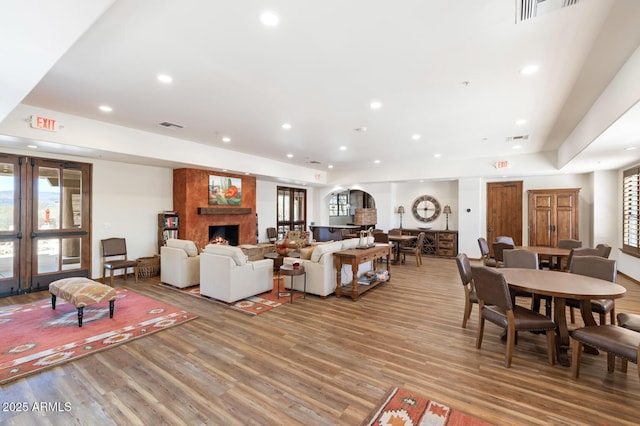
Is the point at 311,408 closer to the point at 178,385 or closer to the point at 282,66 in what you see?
the point at 178,385

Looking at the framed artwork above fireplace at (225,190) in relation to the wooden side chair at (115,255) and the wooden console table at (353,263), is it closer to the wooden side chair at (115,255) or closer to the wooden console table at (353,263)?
the wooden side chair at (115,255)

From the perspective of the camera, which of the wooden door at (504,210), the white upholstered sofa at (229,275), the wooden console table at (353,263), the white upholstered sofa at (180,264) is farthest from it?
the wooden door at (504,210)

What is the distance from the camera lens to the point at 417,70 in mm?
3215

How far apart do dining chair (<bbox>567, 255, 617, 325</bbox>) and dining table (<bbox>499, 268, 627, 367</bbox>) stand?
0.34 metres

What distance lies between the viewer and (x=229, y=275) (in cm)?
466

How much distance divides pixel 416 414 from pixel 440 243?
8175 millimetres

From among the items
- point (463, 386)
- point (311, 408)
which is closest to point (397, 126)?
point (463, 386)

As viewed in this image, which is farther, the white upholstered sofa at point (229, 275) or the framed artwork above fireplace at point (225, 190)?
the framed artwork above fireplace at point (225, 190)

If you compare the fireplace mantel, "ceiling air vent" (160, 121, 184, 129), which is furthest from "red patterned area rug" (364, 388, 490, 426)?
the fireplace mantel

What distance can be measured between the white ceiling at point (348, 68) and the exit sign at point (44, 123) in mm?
Answer: 210

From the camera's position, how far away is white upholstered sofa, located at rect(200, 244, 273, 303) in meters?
4.70

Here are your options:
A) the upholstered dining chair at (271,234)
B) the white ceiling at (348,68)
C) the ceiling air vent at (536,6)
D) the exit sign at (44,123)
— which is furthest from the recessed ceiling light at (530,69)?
the upholstered dining chair at (271,234)

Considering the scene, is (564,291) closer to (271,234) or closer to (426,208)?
(426,208)

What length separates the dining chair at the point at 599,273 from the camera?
3342mm
